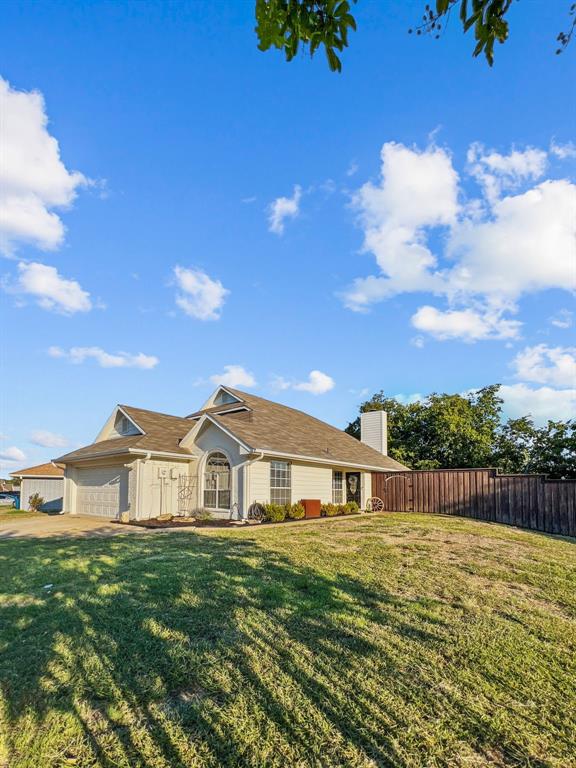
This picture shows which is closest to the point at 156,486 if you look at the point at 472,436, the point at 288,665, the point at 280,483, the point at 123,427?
the point at 123,427

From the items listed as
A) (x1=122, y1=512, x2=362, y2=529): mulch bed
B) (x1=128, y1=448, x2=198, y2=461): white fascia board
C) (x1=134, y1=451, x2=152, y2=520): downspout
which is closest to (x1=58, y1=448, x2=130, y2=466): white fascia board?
(x1=128, y1=448, x2=198, y2=461): white fascia board

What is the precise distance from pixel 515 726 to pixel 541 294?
16382 mm

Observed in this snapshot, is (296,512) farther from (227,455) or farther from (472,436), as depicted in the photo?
(472,436)

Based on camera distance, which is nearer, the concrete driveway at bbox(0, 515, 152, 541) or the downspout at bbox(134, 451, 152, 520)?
the concrete driveway at bbox(0, 515, 152, 541)

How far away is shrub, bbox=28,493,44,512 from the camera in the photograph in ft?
86.1

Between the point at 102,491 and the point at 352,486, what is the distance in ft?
37.3

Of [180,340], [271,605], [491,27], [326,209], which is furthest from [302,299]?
[491,27]

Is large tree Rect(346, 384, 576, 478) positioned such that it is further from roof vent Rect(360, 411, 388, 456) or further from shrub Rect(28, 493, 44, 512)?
shrub Rect(28, 493, 44, 512)

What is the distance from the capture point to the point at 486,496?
17453mm

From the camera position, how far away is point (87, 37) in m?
8.67

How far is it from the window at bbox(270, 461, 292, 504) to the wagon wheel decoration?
573 centimetres

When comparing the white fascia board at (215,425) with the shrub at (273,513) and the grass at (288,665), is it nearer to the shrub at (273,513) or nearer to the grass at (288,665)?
the shrub at (273,513)

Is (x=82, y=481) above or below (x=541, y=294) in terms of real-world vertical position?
below

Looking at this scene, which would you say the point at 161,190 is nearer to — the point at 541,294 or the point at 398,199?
the point at 398,199
